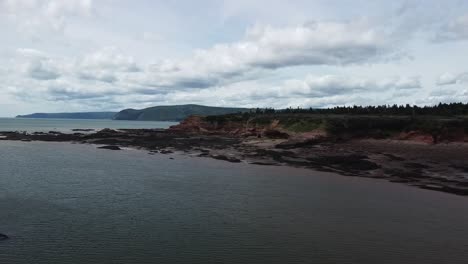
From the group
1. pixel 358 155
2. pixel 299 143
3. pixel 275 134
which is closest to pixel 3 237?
pixel 358 155

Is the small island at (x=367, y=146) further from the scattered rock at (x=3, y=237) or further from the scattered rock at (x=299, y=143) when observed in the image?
the scattered rock at (x=3, y=237)

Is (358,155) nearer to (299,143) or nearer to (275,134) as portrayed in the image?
(299,143)

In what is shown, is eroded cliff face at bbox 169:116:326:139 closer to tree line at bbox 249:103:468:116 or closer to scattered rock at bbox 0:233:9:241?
tree line at bbox 249:103:468:116

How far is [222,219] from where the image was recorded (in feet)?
72.8

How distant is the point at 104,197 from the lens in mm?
26797

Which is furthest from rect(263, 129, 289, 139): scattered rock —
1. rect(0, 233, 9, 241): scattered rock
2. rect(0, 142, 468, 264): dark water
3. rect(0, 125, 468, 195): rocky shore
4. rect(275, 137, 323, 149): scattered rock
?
rect(0, 233, 9, 241): scattered rock

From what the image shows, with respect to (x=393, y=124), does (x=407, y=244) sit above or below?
below

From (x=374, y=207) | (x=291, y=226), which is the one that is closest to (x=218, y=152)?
(x=374, y=207)

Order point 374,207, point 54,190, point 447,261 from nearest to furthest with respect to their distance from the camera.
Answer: point 447,261
point 374,207
point 54,190

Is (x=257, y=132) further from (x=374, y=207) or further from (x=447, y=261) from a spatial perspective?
(x=447, y=261)

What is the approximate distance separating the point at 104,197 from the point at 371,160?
31.7 m

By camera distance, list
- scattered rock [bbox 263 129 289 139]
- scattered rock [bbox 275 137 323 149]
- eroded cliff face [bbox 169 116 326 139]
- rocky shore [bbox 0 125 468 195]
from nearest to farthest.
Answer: rocky shore [bbox 0 125 468 195], scattered rock [bbox 275 137 323 149], eroded cliff face [bbox 169 116 326 139], scattered rock [bbox 263 129 289 139]

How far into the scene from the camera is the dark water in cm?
1698

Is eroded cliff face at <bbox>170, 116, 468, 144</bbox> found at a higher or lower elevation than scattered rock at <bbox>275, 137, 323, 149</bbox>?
higher
